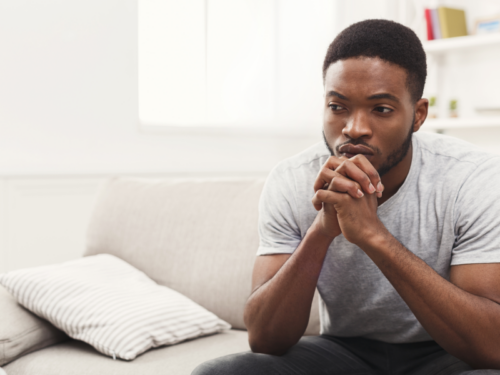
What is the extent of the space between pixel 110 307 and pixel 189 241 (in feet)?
1.15

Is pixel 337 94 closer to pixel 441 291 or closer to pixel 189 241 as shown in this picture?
pixel 441 291

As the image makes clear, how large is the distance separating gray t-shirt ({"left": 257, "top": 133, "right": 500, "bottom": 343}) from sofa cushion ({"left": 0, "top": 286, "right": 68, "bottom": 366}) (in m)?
0.69

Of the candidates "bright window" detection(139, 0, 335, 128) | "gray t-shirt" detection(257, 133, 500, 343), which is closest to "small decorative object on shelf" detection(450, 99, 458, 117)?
"bright window" detection(139, 0, 335, 128)

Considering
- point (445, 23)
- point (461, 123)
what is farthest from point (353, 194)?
point (445, 23)

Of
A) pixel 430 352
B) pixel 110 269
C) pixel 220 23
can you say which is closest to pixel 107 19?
pixel 220 23

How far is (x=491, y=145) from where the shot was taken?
358 centimetres

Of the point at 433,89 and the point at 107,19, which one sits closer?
the point at 107,19

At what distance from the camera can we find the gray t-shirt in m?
1.09

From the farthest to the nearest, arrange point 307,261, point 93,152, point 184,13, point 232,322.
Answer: point 184,13 < point 93,152 < point 232,322 < point 307,261

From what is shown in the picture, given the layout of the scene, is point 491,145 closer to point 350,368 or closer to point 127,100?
point 127,100

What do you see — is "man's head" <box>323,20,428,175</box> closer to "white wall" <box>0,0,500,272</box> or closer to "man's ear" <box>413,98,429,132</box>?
"man's ear" <box>413,98,429,132</box>

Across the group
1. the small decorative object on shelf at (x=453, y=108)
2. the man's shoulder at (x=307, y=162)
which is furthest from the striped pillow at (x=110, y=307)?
the small decorative object on shelf at (x=453, y=108)

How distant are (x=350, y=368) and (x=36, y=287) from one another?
878mm

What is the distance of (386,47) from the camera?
3.67ft
